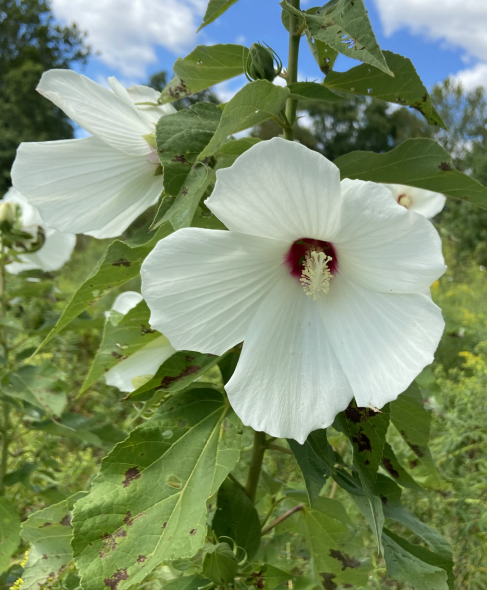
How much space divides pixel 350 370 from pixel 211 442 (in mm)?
269

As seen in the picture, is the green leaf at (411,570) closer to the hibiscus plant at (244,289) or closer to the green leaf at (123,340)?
the hibiscus plant at (244,289)

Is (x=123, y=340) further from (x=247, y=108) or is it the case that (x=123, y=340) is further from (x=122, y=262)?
(x=247, y=108)

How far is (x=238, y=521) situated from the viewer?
832 mm

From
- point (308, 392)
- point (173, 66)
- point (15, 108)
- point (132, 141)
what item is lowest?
point (308, 392)

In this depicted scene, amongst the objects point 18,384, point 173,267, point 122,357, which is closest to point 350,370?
point 173,267

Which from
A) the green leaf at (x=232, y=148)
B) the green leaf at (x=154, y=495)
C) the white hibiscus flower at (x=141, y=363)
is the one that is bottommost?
the green leaf at (x=154, y=495)

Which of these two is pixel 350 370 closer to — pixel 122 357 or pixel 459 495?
pixel 122 357

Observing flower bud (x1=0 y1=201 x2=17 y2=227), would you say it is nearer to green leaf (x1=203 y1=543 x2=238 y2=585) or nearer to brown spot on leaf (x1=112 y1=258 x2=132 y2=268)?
brown spot on leaf (x1=112 y1=258 x2=132 y2=268)

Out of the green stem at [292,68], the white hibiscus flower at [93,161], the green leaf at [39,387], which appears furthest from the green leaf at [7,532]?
the green stem at [292,68]

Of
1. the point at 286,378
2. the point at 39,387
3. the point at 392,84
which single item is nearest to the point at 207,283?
the point at 286,378

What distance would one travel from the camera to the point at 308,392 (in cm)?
62

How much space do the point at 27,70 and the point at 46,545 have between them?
713 inches

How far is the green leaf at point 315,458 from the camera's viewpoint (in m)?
0.68

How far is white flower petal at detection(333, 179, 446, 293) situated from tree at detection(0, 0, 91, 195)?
1650 cm
